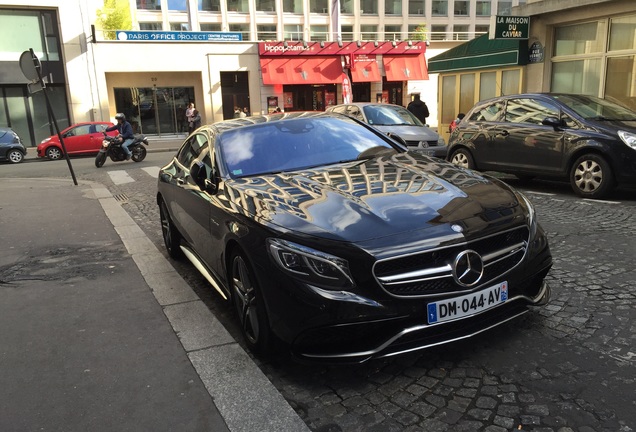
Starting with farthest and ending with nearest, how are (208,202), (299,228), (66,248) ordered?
1. (66,248)
2. (208,202)
3. (299,228)

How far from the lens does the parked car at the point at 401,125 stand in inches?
468

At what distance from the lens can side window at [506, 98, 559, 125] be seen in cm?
845

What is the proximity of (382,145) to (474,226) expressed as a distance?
1.81 metres

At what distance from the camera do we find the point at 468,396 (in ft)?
9.19

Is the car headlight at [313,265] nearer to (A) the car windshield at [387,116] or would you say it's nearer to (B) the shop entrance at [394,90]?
(A) the car windshield at [387,116]

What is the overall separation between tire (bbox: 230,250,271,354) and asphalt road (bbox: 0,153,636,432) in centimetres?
19

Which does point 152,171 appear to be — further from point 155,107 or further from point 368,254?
point 155,107

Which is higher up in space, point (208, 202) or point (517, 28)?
point (517, 28)

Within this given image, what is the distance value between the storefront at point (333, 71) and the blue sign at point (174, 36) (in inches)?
85.7

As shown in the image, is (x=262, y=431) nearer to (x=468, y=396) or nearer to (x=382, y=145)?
(x=468, y=396)

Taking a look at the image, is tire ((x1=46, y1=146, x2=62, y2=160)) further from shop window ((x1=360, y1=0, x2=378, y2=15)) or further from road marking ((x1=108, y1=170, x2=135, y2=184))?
shop window ((x1=360, y1=0, x2=378, y2=15))

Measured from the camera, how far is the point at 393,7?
184 ft

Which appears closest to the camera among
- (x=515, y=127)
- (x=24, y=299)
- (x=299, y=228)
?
(x=299, y=228)

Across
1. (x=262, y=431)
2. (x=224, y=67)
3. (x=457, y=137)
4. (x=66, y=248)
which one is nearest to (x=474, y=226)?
(x=262, y=431)
